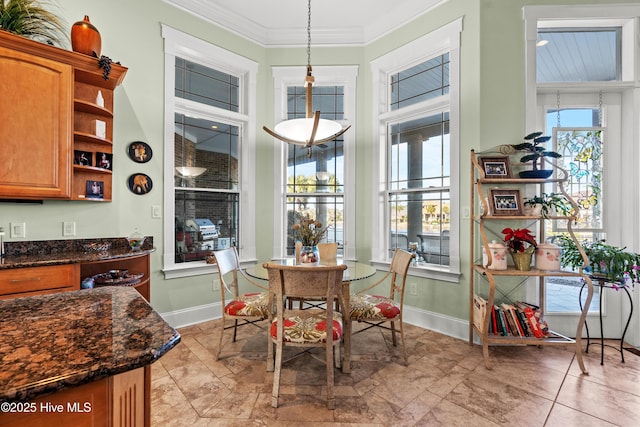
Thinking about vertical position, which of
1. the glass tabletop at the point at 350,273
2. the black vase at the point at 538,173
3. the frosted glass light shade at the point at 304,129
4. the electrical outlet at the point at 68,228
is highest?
the frosted glass light shade at the point at 304,129

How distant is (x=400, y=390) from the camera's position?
206 cm

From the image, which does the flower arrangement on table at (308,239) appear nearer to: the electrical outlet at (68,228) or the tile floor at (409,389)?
the tile floor at (409,389)

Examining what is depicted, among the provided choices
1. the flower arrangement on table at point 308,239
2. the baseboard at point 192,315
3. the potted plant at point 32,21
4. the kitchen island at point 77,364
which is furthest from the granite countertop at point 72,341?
the potted plant at point 32,21

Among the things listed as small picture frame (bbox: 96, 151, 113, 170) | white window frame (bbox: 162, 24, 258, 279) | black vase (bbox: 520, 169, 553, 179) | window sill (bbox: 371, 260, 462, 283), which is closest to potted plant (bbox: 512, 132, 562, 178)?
black vase (bbox: 520, 169, 553, 179)

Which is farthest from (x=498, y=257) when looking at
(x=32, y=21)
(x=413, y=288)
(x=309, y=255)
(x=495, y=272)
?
(x=32, y=21)

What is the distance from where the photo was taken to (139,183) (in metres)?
2.92

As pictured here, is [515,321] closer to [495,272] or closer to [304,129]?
[495,272]

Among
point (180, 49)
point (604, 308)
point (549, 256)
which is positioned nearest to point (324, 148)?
point (180, 49)

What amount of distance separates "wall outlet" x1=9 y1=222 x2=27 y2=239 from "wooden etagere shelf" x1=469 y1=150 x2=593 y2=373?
12.2ft

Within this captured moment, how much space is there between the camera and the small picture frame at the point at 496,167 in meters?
2.69

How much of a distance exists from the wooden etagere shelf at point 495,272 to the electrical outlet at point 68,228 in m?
3.47

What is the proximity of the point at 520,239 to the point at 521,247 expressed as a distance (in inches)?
3.0

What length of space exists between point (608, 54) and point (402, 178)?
2.23 meters

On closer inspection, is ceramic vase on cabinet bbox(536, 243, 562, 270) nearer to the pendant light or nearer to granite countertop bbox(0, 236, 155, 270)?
the pendant light
